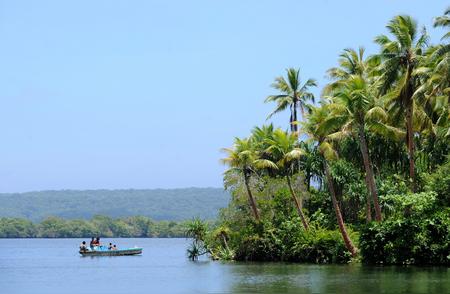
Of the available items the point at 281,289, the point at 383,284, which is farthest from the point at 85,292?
the point at 383,284

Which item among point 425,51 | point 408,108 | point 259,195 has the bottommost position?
point 259,195

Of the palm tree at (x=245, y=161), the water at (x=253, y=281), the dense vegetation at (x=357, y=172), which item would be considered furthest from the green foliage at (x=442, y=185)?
the palm tree at (x=245, y=161)

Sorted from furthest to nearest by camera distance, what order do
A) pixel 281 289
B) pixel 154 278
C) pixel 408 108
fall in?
pixel 408 108 → pixel 154 278 → pixel 281 289

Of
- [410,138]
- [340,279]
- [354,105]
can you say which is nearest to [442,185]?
[410,138]

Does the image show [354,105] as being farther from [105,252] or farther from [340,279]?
[105,252]

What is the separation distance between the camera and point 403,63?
5178 centimetres

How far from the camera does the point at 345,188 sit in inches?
2511

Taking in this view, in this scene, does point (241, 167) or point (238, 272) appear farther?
point (241, 167)

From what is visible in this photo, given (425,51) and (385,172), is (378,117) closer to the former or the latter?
(425,51)

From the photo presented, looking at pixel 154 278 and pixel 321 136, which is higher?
pixel 321 136

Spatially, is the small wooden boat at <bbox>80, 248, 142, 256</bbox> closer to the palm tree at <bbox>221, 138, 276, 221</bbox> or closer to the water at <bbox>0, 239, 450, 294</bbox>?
the palm tree at <bbox>221, 138, 276, 221</bbox>

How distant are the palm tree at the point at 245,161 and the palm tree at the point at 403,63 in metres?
13.6

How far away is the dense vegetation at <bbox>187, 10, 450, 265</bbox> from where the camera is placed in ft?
159

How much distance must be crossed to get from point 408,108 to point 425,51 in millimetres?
4275
